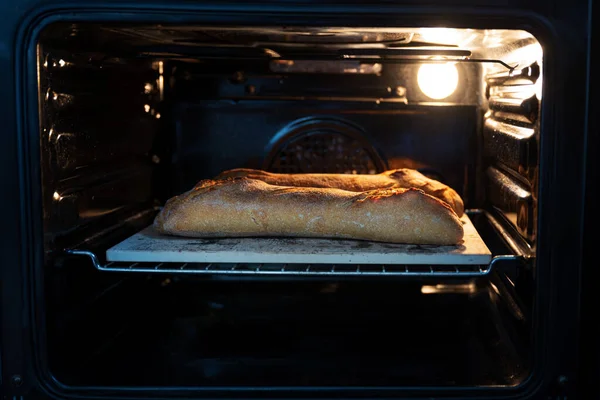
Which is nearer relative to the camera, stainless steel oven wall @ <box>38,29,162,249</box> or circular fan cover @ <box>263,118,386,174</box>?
stainless steel oven wall @ <box>38,29,162,249</box>

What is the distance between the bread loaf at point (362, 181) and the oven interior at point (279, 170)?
0.13 metres

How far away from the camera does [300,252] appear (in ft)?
4.71

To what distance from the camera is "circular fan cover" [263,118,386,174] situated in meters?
1.89

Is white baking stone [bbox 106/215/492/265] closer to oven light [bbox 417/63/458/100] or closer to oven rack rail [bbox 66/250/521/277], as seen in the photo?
oven rack rail [bbox 66/250/521/277]

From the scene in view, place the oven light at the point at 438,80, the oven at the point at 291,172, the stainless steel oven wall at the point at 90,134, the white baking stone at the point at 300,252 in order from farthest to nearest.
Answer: the oven light at the point at 438,80
the white baking stone at the point at 300,252
the stainless steel oven wall at the point at 90,134
the oven at the point at 291,172

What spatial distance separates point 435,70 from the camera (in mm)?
1866

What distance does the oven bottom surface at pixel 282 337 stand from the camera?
1341 millimetres

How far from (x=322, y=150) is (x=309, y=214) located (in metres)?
0.45

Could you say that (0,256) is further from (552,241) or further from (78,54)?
(552,241)

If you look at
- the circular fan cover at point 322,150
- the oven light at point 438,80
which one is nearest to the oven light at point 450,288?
the circular fan cover at point 322,150

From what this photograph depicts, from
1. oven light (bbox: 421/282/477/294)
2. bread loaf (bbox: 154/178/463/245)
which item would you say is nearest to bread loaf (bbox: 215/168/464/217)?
bread loaf (bbox: 154/178/463/245)

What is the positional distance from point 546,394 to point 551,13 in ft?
2.21

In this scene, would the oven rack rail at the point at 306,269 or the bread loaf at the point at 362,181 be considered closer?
the oven rack rail at the point at 306,269

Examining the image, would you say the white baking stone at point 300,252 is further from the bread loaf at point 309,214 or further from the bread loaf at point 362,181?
the bread loaf at point 362,181
